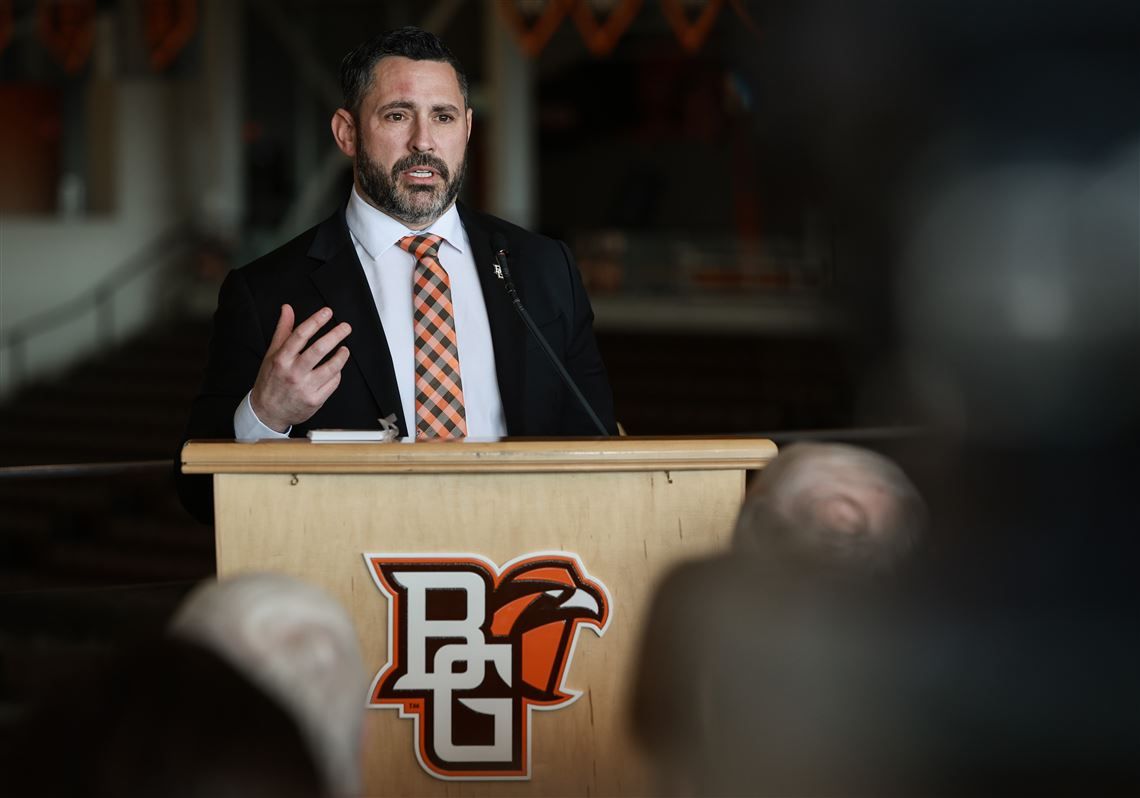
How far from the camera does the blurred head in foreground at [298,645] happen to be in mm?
934

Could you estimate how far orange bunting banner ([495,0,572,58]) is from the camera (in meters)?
9.34

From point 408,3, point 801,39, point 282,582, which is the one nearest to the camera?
point 282,582

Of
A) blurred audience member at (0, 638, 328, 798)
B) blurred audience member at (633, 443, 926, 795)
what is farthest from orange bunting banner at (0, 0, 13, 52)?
blurred audience member at (0, 638, 328, 798)

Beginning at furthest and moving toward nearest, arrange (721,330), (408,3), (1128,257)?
(408,3), (721,330), (1128,257)

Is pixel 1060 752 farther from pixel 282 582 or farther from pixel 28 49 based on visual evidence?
pixel 28 49

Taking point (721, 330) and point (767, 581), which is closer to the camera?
point (767, 581)

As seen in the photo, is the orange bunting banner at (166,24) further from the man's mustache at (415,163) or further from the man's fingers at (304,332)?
the man's fingers at (304,332)

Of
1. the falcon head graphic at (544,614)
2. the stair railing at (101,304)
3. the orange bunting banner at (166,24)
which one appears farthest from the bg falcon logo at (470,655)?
the stair railing at (101,304)

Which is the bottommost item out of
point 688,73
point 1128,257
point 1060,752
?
point 1060,752

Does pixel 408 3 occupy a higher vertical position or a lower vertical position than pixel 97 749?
higher

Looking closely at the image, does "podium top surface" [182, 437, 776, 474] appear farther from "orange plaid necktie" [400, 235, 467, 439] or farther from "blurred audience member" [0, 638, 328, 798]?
"blurred audience member" [0, 638, 328, 798]

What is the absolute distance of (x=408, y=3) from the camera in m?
14.1

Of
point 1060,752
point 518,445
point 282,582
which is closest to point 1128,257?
point 1060,752

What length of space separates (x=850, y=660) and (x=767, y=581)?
108mm
